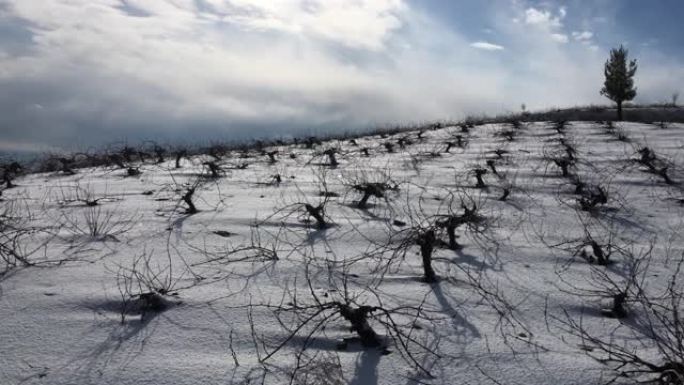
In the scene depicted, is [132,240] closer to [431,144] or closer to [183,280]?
[183,280]

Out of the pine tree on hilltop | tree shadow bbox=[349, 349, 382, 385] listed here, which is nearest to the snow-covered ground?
tree shadow bbox=[349, 349, 382, 385]

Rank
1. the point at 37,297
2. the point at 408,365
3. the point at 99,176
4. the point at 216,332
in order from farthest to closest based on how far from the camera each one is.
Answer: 1. the point at 99,176
2. the point at 37,297
3. the point at 216,332
4. the point at 408,365

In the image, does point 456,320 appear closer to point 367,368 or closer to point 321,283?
point 367,368

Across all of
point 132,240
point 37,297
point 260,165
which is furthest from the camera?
point 260,165

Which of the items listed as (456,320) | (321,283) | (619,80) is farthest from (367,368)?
(619,80)

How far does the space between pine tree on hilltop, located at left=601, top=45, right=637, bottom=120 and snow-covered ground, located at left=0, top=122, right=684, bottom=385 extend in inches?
1113

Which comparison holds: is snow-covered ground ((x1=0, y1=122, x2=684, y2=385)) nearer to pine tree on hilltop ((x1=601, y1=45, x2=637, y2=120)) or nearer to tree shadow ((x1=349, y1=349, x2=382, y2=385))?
tree shadow ((x1=349, y1=349, x2=382, y2=385))

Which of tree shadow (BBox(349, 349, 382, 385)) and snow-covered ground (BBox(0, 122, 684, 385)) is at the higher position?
snow-covered ground (BBox(0, 122, 684, 385))

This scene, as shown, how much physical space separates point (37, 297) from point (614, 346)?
2677mm

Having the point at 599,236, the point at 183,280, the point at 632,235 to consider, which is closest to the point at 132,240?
the point at 183,280

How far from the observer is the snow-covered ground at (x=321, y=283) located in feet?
6.22

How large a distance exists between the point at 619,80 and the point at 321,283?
3277 cm

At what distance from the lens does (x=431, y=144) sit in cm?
859

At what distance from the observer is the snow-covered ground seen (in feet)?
6.22
